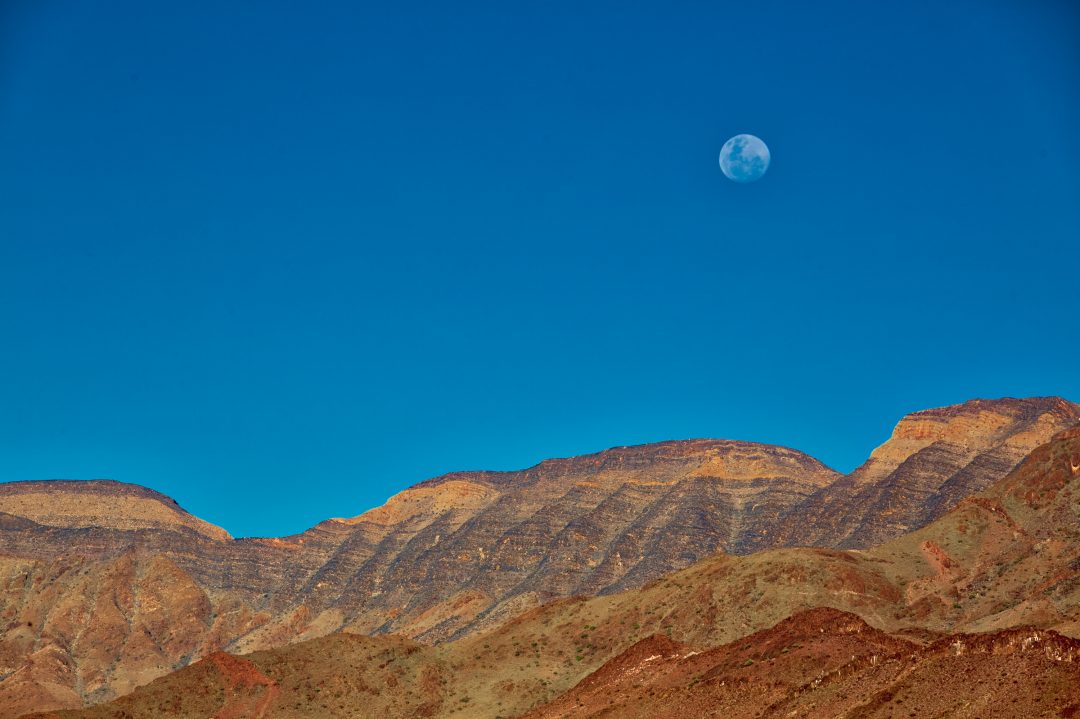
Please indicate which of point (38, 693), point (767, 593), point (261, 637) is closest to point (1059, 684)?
point (767, 593)

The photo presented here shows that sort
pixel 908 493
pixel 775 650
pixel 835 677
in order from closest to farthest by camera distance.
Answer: pixel 835 677, pixel 775 650, pixel 908 493

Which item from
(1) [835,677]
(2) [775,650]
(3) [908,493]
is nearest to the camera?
(1) [835,677]

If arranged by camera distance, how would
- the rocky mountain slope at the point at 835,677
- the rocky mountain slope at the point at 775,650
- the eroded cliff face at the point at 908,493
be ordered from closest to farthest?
1. the rocky mountain slope at the point at 835,677
2. the rocky mountain slope at the point at 775,650
3. the eroded cliff face at the point at 908,493

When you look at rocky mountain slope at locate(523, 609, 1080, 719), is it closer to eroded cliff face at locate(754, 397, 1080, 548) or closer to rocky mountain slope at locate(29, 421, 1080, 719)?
rocky mountain slope at locate(29, 421, 1080, 719)

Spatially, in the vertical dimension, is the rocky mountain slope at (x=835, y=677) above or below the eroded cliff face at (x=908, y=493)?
below

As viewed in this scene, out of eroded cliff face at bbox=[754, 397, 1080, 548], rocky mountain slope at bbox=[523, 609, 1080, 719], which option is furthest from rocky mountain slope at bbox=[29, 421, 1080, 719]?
eroded cliff face at bbox=[754, 397, 1080, 548]

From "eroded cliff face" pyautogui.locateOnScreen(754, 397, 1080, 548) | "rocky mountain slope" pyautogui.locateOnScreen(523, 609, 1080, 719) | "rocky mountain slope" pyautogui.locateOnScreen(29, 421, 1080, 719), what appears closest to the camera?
"rocky mountain slope" pyautogui.locateOnScreen(523, 609, 1080, 719)

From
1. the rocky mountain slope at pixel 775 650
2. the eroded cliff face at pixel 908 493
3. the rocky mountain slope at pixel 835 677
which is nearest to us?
the rocky mountain slope at pixel 835 677

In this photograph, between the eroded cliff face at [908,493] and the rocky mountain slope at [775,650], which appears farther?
the eroded cliff face at [908,493]

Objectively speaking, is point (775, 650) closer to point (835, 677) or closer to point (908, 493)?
point (835, 677)

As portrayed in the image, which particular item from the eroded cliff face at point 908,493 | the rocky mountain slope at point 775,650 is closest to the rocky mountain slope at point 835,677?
the rocky mountain slope at point 775,650

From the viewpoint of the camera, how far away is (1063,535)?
8412cm

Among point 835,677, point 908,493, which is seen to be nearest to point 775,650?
point 835,677

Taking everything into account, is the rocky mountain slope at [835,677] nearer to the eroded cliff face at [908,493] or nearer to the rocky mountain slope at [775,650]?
the rocky mountain slope at [775,650]
